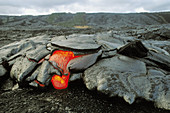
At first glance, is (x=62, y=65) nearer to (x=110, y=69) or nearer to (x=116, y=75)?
(x=110, y=69)

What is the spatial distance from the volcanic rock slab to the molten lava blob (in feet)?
0.43

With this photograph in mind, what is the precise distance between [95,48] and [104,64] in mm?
634

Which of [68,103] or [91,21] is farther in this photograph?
[91,21]

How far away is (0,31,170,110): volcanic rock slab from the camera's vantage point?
8.18 feet

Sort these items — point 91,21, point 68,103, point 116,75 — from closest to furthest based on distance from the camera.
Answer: point 68,103 < point 116,75 < point 91,21

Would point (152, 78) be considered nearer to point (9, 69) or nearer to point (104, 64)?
point (104, 64)

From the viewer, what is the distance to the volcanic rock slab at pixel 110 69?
98.2 inches

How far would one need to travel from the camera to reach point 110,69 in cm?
302

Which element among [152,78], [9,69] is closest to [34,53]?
[9,69]

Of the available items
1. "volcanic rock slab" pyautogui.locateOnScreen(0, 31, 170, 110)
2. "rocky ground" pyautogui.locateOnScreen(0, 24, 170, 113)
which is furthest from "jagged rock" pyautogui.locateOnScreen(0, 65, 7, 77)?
"rocky ground" pyautogui.locateOnScreen(0, 24, 170, 113)

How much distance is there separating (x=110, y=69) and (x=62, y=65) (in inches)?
58.8

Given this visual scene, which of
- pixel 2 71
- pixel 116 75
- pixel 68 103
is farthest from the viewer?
pixel 2 71

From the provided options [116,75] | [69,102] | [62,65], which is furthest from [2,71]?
[116,75]

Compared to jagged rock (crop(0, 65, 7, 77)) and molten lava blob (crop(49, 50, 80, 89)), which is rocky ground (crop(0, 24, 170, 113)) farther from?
jagged rock (crop(0, 65, 7, 77))
